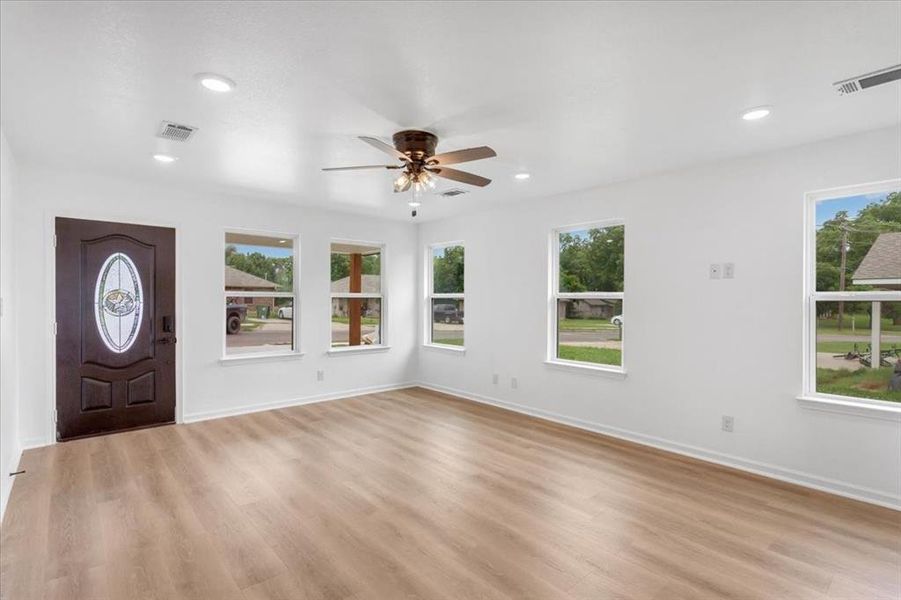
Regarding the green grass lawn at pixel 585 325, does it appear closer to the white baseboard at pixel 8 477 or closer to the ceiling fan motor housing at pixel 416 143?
the ceiling fan motor housing at pixel 416 143

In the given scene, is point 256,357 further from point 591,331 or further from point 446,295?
point 591,331

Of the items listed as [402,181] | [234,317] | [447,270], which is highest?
[402,181]

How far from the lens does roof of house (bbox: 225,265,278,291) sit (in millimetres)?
5457

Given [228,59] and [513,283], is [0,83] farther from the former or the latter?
[513,283]

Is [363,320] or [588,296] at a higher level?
[588,296]

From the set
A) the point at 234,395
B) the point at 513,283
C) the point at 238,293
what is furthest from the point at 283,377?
the point at 513,283

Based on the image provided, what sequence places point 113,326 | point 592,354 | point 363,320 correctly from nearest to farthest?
point 113,326
point 592,354
point 363,320

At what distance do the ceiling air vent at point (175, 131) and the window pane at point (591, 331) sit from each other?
390cm

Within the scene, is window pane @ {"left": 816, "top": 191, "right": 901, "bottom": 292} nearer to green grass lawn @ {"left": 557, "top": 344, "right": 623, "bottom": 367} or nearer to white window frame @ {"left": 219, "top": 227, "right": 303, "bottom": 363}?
green grass lawn @ {"left": 557, "top": 344, "right": 623, "bottom": 367}

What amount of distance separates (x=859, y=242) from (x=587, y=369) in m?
2.44

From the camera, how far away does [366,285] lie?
6.77 metres

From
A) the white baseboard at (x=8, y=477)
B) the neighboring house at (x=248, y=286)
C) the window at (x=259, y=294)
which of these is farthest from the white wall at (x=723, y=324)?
the white baseboard at (x=8, y=477)

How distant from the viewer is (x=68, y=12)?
1.90 metres

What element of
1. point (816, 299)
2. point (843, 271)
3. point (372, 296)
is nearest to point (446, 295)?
point (372, 296)
